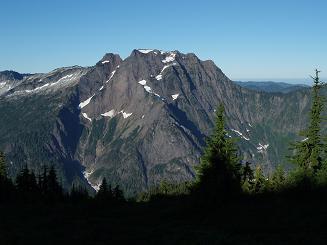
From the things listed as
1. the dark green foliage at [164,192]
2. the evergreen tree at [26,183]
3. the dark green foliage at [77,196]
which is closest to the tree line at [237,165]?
the dark green foliage at [164,192]

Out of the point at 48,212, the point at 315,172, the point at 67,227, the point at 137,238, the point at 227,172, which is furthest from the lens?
the point at 315,172

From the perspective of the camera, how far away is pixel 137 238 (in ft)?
102

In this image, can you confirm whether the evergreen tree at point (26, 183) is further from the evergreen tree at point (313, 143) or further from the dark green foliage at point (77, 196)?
the evergreen tree at point (313, 143)

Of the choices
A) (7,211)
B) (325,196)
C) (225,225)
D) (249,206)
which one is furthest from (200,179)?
(7,211)

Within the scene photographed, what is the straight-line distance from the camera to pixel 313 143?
59031mm

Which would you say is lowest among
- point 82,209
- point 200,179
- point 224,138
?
point 82,209

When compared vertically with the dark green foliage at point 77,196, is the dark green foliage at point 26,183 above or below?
above

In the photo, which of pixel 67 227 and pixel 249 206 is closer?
pixel 67 227

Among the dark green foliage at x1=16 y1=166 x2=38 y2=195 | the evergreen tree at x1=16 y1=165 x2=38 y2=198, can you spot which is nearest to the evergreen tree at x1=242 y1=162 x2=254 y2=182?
the evergreen tree at x1=16 y1=165 x2=38 y2=198

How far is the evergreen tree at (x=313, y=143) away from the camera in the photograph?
191ft

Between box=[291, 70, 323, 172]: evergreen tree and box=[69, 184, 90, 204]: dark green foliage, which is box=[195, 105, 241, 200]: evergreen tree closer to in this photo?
box=[291, 70, 323, 172]: evergreen tree

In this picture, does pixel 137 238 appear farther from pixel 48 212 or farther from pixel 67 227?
pixel 48 212

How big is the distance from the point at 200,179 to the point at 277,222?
18.5 metres

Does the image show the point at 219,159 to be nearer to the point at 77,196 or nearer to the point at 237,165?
the point at 237,165
